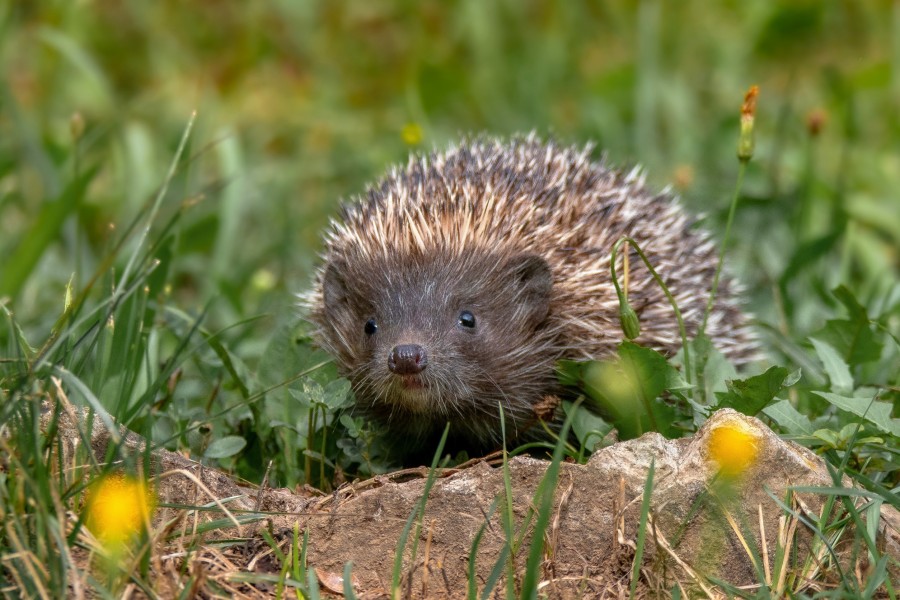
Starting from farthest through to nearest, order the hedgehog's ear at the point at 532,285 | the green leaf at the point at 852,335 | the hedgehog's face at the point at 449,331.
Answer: the hedgehog's ear at the point at 532,285
the green leaf at the point at 852,335
the hedgehog's face at the point at 449,331

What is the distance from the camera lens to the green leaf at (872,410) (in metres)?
4.18

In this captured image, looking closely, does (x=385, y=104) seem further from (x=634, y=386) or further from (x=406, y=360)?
(x=634, y=386)

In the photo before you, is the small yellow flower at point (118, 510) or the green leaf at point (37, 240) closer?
Answer: the small yellow flower at point (118, 510)

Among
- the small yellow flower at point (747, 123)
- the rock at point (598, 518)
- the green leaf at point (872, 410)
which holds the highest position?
the small yellow flower at point (747, 123)

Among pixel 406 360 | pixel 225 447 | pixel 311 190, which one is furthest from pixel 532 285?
pixel 311 190

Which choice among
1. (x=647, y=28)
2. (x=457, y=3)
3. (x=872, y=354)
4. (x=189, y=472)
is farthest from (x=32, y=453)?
(x=457, y=3)

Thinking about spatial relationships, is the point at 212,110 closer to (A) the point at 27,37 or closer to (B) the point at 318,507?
(A) the point at 27,37

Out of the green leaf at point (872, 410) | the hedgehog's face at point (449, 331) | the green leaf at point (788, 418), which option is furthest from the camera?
the hedgehog's face at point (449, 331)

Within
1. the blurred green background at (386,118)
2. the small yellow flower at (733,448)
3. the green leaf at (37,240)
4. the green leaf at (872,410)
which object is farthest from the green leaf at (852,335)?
the green leaf at (37,240)

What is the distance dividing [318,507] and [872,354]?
8.48 ft

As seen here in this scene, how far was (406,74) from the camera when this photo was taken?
11.6m

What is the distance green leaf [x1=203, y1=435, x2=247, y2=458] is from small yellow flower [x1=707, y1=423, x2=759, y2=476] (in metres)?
1.81

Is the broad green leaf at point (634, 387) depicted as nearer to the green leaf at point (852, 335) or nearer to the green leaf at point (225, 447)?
the green leaf at point (852, 335)

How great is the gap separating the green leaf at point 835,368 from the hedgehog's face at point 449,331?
117cm
